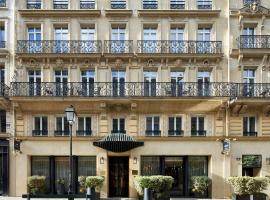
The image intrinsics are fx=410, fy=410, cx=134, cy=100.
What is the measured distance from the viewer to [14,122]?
80.1 ft

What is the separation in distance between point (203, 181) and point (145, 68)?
7502 mm

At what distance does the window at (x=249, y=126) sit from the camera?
2475 centimetres

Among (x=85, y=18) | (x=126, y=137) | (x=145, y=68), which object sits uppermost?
(x=85, y=18)

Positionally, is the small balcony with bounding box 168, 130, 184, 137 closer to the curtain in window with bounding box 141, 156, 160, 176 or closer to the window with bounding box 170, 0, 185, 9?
the curtain in window with bounding box 141, 156, 160, 176

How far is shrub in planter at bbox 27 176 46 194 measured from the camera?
77.6ft

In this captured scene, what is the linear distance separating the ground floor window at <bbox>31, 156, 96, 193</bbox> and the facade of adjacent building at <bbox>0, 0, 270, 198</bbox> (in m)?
0.06

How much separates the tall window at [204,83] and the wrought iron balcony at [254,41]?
276 centimetres

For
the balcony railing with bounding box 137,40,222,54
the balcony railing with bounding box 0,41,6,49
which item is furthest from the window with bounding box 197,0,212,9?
the balcony railing with bounding box 0,41,6,49

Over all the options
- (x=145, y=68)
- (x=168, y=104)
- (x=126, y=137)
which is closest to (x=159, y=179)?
(x=126, y=137)

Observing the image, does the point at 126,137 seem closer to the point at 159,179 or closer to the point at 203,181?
the point at 159,179

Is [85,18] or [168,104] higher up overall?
[85,18]

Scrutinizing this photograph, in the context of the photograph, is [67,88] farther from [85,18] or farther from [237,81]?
[237,81]

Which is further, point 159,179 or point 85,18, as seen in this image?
point 85,18

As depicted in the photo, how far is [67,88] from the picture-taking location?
24.3 m
